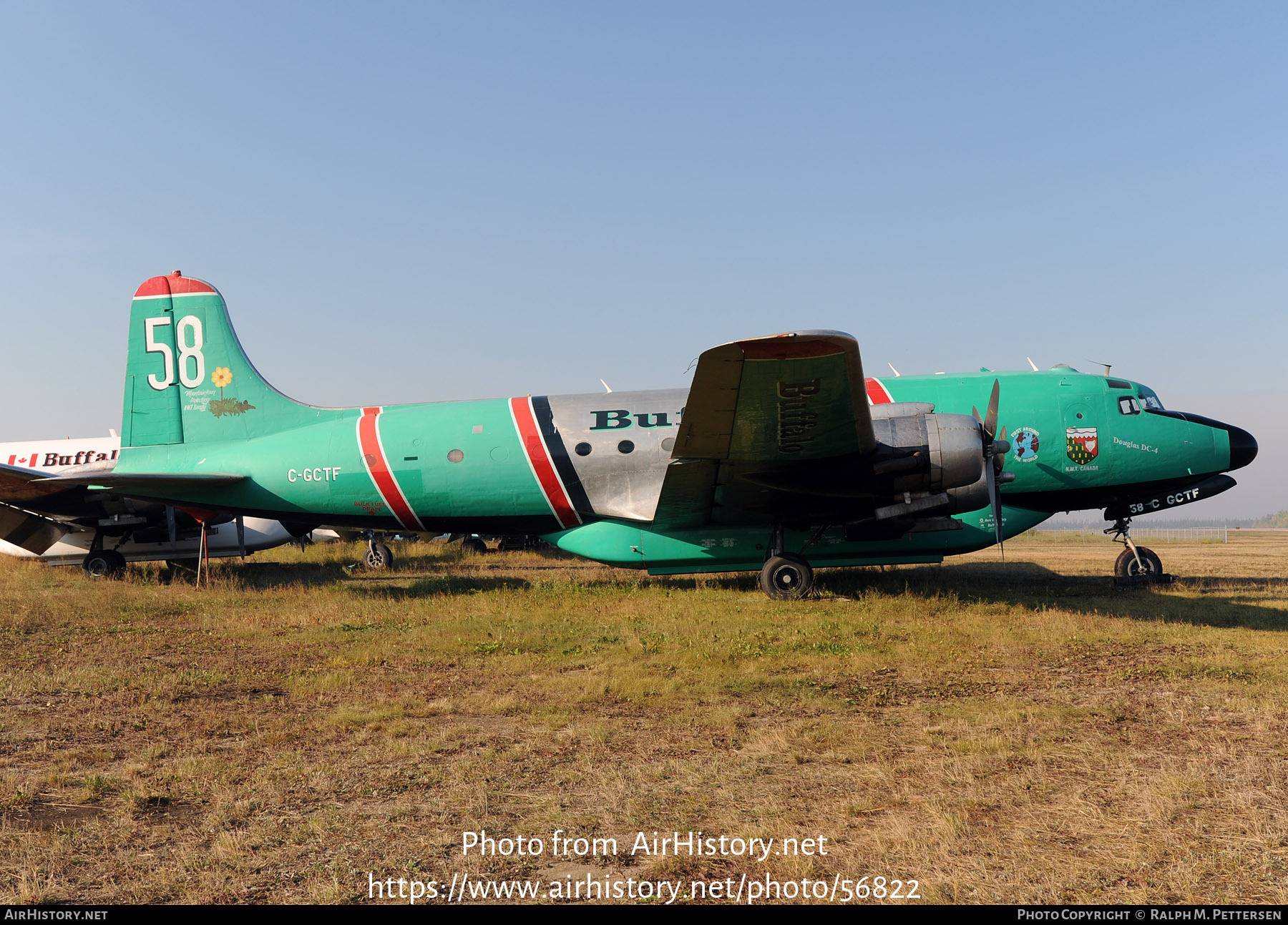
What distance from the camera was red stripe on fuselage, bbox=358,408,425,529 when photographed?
1457 centimetres

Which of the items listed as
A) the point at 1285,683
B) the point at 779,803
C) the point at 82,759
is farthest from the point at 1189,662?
the point at 82,759

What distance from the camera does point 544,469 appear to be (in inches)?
570

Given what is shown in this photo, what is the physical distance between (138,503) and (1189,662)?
869 inches

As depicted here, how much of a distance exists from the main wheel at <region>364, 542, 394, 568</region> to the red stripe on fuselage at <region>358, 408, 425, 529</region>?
9605mm

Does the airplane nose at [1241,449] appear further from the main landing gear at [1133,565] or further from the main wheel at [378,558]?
the main wheel at [378,558]

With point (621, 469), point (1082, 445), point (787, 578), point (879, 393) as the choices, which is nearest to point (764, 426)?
point (787, 578)

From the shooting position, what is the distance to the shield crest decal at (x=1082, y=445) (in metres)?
14.6

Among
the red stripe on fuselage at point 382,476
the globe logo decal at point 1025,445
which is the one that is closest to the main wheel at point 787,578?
the globe logo decal at point 1025,445

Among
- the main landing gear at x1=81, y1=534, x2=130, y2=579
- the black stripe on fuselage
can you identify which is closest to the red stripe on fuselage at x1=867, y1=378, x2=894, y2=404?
the black stripe on fuselage

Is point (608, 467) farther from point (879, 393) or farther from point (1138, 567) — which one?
point (1138, 567)

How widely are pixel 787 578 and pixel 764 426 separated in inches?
133

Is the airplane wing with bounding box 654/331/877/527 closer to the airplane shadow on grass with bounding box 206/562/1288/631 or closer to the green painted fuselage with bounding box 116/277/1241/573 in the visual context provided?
the green painted fuselage with bounding box 116/277/1241/573

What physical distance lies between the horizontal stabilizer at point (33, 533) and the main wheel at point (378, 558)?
756 cm

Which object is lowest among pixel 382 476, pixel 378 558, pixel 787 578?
pixel 378 558
